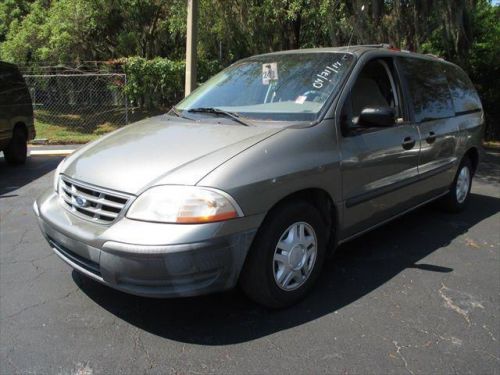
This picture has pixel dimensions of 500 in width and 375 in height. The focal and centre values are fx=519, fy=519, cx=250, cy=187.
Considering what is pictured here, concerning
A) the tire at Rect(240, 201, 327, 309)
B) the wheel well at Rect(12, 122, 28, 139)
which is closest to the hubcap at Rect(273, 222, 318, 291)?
the tire at Rect(240, 201, 327, 309)

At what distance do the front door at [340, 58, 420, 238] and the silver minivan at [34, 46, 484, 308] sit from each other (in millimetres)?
14

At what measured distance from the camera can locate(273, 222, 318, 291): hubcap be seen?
3.35 meters

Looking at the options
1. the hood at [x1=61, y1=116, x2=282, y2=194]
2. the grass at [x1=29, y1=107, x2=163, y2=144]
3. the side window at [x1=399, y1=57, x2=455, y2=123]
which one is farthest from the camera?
the grass at [x1=29, y1=107, x2=163, y2=144]

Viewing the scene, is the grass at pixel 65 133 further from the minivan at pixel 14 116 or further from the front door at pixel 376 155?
the front door at pixel 376 155

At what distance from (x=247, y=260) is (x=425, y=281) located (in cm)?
165

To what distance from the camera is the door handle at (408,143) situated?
438cm

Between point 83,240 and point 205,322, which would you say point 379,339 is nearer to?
point 205,322

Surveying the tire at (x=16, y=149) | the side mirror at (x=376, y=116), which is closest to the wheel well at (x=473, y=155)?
the side mirror at (x=376, y=116)

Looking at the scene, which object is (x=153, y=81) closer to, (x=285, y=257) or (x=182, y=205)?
(x=285, y=257)

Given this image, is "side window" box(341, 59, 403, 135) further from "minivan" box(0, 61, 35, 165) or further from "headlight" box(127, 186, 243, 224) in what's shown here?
"minivan" box(0, 61, 35, 165)

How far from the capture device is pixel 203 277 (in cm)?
294

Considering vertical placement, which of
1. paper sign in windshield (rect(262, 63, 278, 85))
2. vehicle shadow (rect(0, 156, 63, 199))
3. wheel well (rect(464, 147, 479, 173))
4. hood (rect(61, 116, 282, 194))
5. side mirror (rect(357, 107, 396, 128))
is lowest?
vehicle shadow (rect(0, 156, 63, 199))

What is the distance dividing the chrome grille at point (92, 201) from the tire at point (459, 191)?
397 cm

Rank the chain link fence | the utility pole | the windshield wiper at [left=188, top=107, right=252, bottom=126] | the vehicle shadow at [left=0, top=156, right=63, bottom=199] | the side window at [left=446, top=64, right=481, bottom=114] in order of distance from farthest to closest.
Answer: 1. the chain link fence
2. the utility pole
3. the vehicle shadow at [left=0, top=156, right=63, bottom=199]
4. the side window at [left=446, top=64, right=481, bottom=114]
5. the windshield wiper at [left=188, top=107, right=252, bottom=126]
